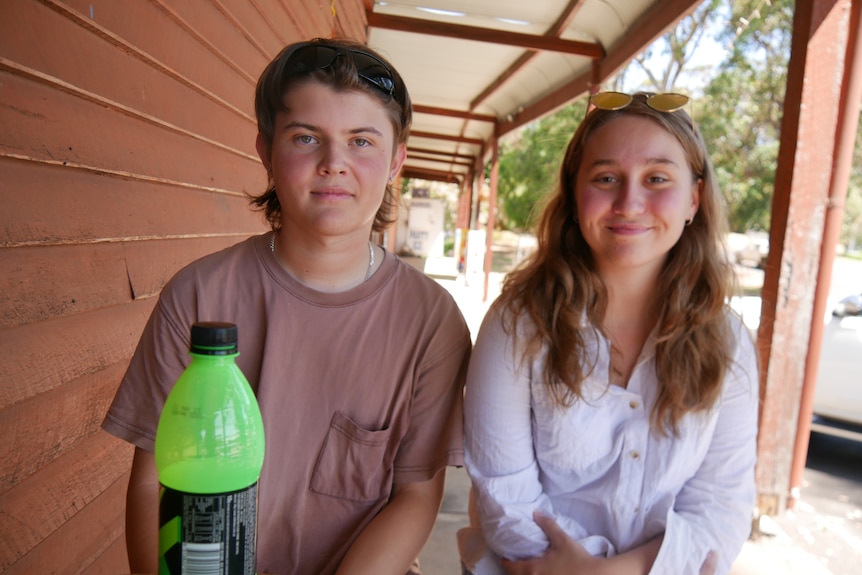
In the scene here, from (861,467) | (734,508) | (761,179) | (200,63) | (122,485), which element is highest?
(761,179)

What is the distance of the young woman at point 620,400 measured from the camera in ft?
5.74

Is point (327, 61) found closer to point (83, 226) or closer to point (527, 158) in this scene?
point (83, 226)

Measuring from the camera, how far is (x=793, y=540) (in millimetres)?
3881

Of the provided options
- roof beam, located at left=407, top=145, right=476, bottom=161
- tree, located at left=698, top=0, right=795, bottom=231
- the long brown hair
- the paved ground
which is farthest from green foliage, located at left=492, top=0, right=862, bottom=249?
the long brown hair

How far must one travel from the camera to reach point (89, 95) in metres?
1.66

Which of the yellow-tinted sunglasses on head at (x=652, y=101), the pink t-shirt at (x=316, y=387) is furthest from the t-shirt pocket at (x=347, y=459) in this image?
the yellow-tinted sunglasses on head at (x=652, y=101)

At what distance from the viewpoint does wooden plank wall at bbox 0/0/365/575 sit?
1.41 m

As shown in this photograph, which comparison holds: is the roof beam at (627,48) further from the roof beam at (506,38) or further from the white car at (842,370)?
the white car at (842,370)

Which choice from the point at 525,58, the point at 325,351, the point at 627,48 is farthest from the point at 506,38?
the point at 325,351

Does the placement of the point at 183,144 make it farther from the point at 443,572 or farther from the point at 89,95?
the point at 443,572

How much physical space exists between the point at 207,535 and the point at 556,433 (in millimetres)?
1094

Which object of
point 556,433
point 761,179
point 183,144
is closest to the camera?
point 556,433

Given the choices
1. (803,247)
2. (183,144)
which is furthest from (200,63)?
(803,247)

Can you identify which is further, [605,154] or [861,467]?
[861,467]
